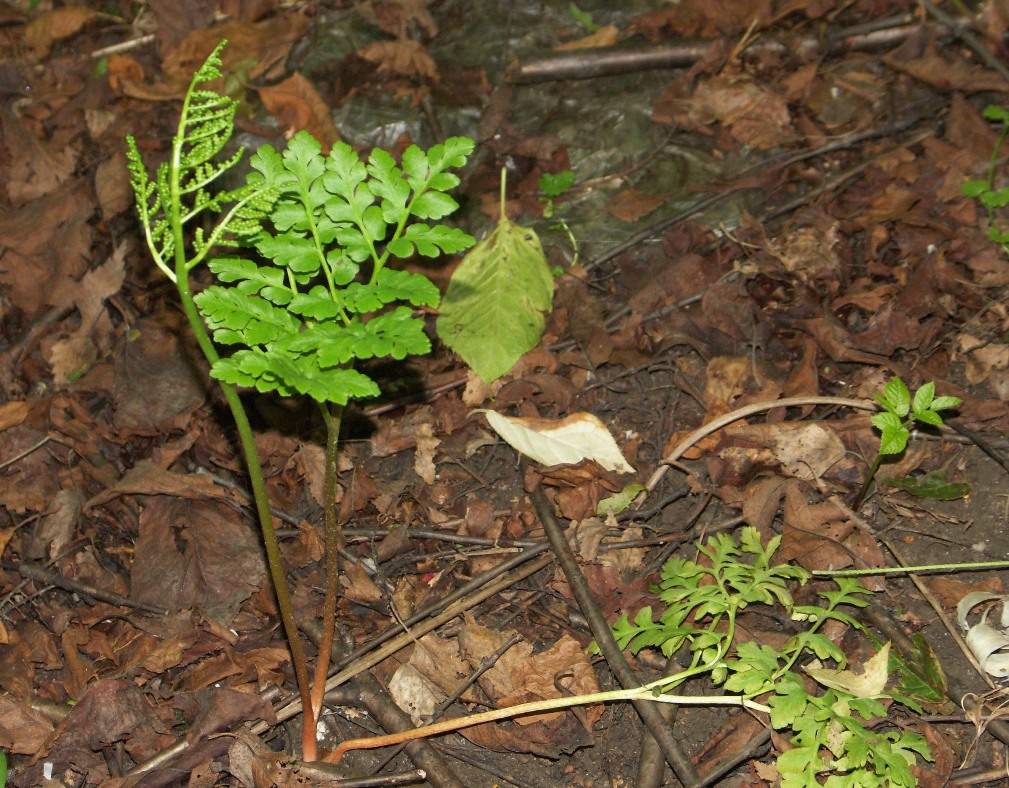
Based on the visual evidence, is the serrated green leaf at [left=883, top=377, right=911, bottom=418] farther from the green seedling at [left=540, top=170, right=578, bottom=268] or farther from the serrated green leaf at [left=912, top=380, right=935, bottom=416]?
the green seedling at [left=540, top=170, right=578, bottom=268]

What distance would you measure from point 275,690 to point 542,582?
0.93m

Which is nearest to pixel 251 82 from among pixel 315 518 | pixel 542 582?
pixel 315 518

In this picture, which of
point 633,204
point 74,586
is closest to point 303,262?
point 74,586

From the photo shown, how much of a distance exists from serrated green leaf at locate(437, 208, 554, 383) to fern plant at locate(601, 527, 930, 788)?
3.63ft

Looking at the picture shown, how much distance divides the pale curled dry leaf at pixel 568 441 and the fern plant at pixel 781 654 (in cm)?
49

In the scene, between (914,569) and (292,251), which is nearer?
(292,251)

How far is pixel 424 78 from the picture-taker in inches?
186

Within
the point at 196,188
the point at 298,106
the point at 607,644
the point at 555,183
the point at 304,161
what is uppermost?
the point at 196,188

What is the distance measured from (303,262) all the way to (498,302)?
4.56 feet

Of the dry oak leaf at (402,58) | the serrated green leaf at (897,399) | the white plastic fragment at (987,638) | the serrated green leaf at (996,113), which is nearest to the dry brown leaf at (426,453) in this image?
the serrated green leaf at (897,399)

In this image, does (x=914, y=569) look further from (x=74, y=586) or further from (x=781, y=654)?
(x=74, y=586)

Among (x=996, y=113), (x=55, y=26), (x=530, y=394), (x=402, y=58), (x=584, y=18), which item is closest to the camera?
(x=530, y=394)

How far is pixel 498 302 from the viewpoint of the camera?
140 inches

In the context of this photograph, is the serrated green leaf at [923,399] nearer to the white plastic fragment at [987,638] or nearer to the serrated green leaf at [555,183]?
the white plastic fragment at [987,638]
